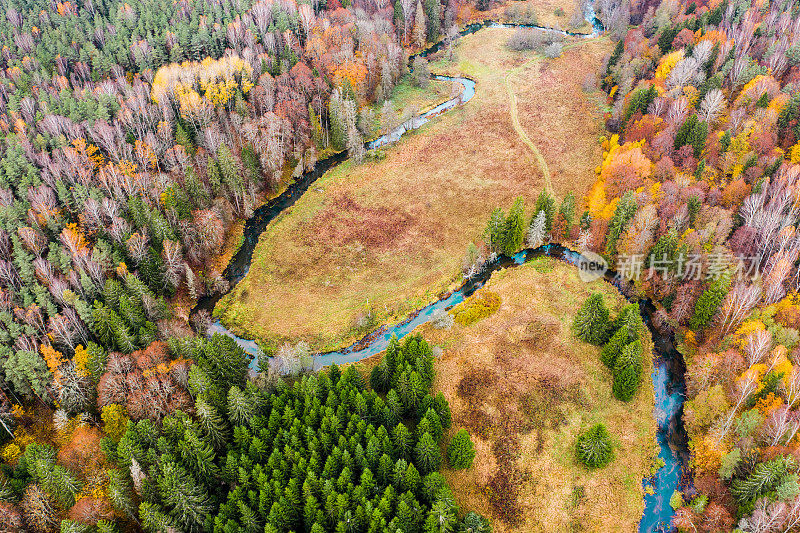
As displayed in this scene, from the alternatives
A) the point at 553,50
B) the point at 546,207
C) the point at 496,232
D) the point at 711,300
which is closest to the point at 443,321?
the point at 496,232

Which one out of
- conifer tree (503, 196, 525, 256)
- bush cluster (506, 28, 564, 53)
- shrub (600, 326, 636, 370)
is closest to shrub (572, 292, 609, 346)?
shrub (600, 326, 636, 370)

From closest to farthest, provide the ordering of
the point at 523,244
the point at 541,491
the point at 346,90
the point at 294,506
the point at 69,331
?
1. the point at 294,506
2. the point at 541,491
3. the point at 69,331
4. the point at 523,244
5. the point at 346,90

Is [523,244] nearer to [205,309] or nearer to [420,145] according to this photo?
[420,145]

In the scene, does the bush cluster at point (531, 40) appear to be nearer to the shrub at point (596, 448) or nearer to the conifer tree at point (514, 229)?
the conifer tree at point (514, 229)

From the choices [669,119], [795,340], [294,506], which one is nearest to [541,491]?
[294,506]

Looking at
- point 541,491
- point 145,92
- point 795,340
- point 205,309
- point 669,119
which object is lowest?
point 541,491

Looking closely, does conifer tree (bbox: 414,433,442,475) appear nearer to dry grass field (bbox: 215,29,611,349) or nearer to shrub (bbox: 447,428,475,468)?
shrub (bbox: 447,428,475,468)
